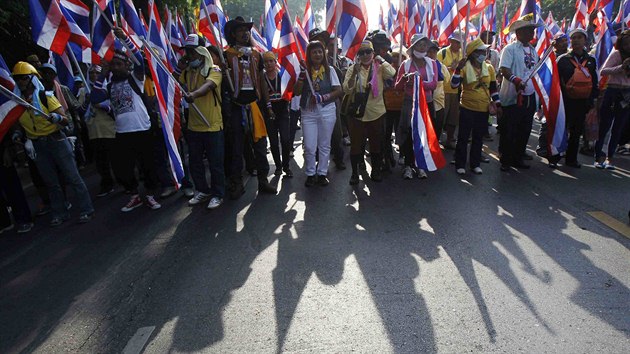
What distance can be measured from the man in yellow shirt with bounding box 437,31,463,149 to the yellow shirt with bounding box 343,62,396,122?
2406 millimetres

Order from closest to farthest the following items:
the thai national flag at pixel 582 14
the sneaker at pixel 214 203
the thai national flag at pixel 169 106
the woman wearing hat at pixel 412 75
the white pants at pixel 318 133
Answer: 1. the thai national flag at pixel 169 106
2. the sneaker at pixel 214 203
3. the woman wearing hat at pixel 412 75
4. the white pants at pixel 318 133
5. the thai national flag at pixel 582 14

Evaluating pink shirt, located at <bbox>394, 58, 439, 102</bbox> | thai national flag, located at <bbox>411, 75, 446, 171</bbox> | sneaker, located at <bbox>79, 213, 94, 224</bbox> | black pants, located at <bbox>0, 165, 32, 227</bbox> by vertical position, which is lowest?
sneaker, located at <bbox>79, 213, 94, 224</bbox>

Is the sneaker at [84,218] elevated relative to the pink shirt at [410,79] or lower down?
lower down

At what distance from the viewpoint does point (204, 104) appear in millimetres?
5125

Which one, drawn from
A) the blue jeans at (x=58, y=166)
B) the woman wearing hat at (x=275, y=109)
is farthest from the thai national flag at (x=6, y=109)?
the woman wearing hat at (x=275, y=109)

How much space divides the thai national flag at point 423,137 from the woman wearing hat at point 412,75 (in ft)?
0.67

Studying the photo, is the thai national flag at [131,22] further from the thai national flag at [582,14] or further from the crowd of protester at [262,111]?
the thai national flag at [582,14]

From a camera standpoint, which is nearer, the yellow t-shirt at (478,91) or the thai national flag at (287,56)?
the thai national flag at (287,56)

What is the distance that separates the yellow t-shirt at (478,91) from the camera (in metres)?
5.80

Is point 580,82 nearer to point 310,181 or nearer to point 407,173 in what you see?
point 407,173

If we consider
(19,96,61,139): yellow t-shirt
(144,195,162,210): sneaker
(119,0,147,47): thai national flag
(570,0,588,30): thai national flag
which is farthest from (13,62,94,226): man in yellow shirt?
(570,0,588,30): thai national flag

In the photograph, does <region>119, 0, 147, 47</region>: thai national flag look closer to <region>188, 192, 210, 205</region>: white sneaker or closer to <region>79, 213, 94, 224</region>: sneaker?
<region>188, 192, 210, 205</region>: white sneaker

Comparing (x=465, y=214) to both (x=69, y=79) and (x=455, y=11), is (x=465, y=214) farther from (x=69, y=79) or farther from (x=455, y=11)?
(x=69, y=79)

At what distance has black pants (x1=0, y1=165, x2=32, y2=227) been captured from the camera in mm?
5098
